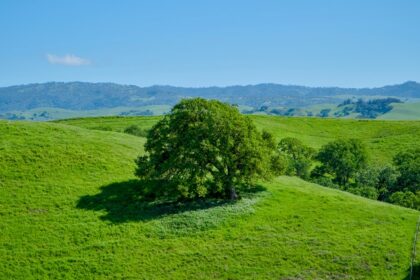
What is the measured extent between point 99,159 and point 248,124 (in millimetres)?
22569

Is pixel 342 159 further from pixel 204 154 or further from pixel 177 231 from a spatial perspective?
pixel 177 231

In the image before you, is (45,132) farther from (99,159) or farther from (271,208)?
(271,208)

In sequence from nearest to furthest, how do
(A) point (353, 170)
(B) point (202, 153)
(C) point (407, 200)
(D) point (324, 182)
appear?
1. (B) point (202, 153)
2. (C) point (407, 200)
3. (D) point (324, 182)
4. (A) point (353, 170)

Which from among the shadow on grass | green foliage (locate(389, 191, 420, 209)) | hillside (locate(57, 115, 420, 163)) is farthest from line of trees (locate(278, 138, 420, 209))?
→ the shadow on grass

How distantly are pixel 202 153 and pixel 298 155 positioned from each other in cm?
4832

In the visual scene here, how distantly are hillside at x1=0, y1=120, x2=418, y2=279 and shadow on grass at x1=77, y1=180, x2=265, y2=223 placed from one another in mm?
117

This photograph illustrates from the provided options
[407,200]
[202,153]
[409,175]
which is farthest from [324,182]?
[202,153]

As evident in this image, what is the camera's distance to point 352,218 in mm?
48969

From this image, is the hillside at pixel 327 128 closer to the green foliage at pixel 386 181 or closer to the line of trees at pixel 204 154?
the green foliage at pixel 386 181

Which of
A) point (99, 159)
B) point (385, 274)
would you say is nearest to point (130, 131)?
point (99, 159)

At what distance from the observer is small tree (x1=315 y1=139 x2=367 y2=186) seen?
286 feet

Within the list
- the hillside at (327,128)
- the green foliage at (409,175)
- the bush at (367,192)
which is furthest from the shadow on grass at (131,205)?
the hillside at (327,128)

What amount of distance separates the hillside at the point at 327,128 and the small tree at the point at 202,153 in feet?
223

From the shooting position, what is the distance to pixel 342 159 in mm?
86812
